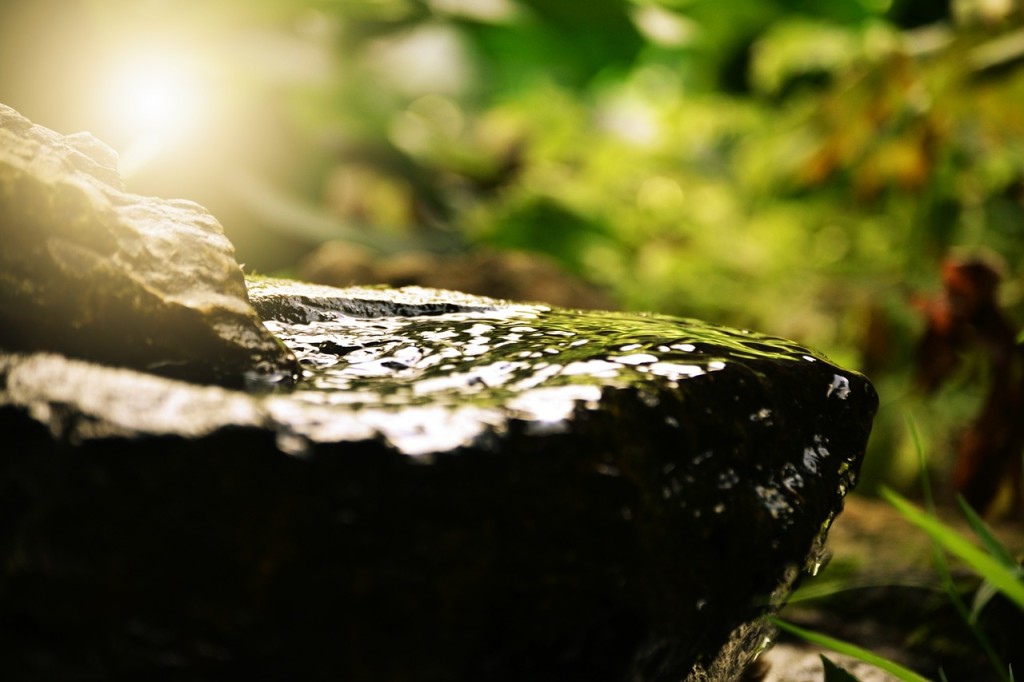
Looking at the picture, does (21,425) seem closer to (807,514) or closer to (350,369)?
(350,369)

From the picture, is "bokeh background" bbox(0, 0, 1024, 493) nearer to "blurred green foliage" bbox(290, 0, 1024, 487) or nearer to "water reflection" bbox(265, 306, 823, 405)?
"blurred green foliage" bbox(290, 0, 1024, 487)

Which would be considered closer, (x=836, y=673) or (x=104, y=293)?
(x=104, y=293)

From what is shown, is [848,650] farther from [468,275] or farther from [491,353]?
[468,275]

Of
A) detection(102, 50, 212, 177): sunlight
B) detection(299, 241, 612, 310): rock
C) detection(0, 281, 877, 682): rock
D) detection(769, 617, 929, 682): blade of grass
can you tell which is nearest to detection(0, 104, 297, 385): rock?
detection(0, 281, 877, 682): rock

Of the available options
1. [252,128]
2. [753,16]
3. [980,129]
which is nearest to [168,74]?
[252,128]

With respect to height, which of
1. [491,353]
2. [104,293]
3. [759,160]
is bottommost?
[491,353]

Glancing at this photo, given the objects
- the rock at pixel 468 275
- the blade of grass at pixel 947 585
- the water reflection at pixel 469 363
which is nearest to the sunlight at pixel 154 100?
the rock at pixel 468 275

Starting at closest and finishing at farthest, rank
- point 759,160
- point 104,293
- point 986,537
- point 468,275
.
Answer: point 104,293 → point 986,537 → point 468,275 → point 759,160

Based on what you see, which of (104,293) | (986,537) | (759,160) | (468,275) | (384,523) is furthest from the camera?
(759,160)

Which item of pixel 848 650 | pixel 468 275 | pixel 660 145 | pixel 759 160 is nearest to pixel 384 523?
pixel 848 650
